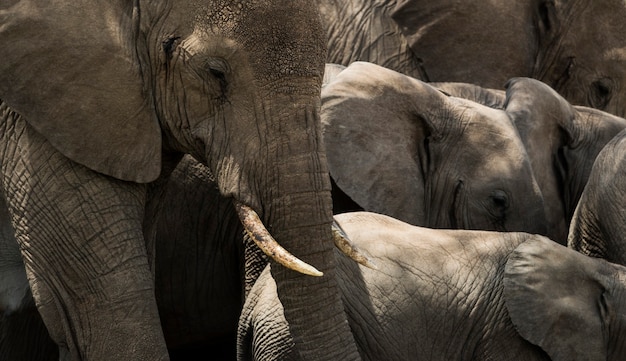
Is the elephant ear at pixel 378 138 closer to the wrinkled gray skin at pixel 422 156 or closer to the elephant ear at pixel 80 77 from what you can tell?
the wrinkled gray skin at pixel 422 156

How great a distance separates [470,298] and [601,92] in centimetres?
255

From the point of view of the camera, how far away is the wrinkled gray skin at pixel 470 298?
4754 mm

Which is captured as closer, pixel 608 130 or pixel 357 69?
pixel 357 69

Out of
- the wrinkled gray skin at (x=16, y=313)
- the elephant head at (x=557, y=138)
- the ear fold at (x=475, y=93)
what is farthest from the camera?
the ear fold at (x=475, y=93)

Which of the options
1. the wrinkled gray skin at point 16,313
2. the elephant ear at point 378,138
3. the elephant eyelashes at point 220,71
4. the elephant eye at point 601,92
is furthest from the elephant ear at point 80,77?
the elephant eye at point 601,92

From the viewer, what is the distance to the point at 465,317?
192 inches

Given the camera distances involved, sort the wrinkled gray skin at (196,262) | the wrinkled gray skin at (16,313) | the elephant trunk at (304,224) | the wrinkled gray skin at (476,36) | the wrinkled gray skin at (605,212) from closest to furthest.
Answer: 1. the elephant trunk at (304,224)
2. the wrinkled gray skin at (16,313)
3. the wrinkled gray skin at (196,262)
4. the wrinkled gray skin at (605,212)
5. the wrinkled gray skin at (476,36)

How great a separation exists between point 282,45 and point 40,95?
605 millimetres

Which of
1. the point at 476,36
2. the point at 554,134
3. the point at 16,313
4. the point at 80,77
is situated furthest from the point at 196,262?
the point at 476,36

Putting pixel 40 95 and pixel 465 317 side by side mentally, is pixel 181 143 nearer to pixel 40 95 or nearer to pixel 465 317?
pixel 40 95

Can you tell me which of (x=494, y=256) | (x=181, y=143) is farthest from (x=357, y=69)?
(x=181, y=143)

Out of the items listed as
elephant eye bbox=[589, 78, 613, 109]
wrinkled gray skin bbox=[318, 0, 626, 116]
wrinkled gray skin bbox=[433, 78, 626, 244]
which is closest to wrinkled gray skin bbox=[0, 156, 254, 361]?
wrinkled gray skin bbox=[433, 78, 626, 244]

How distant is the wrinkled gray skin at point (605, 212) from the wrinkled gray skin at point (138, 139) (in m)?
1.60

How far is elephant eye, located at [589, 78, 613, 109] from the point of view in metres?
7.20
